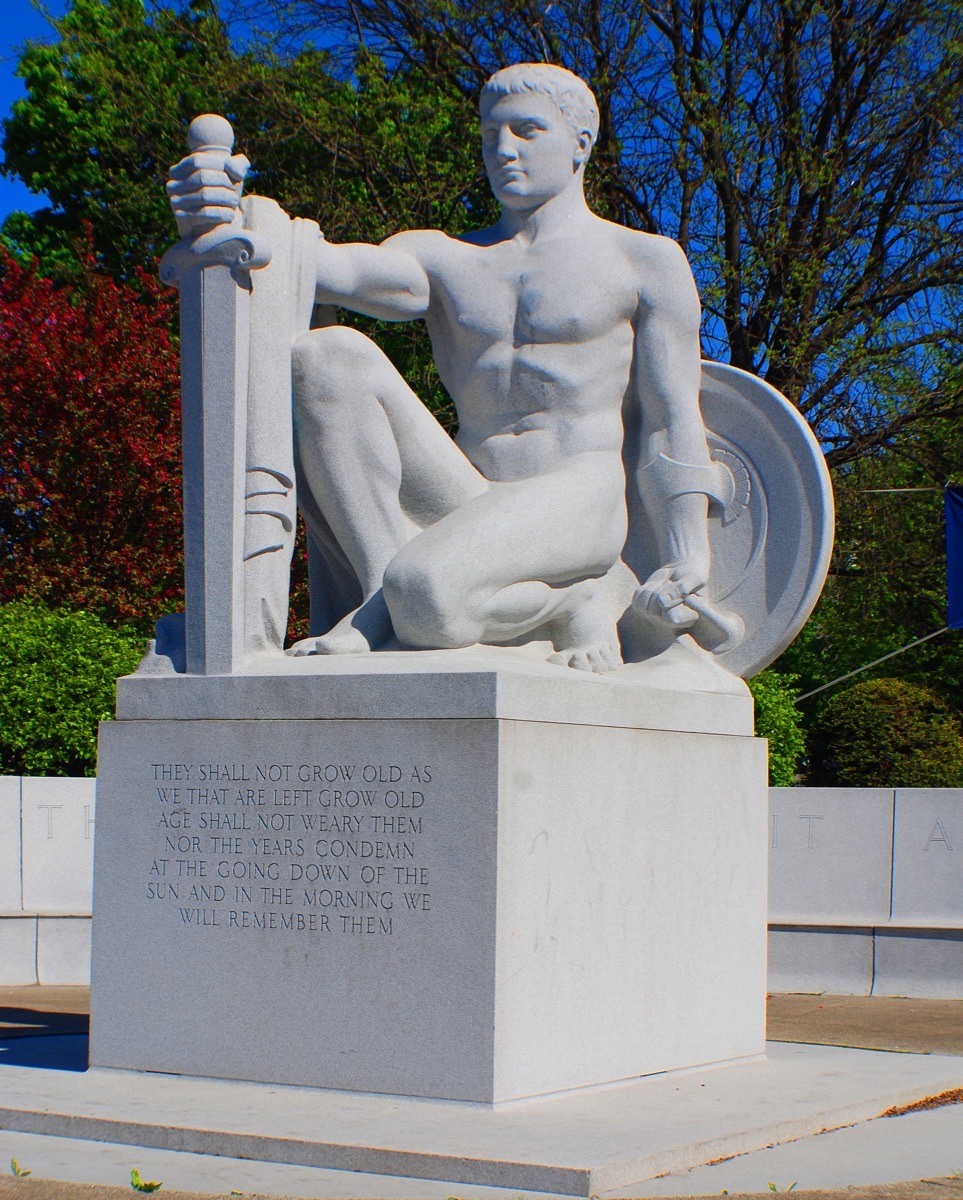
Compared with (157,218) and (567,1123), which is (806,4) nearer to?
(157,218)

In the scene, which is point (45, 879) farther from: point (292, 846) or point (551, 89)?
point (551, 89)

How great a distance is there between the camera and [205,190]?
18.4 ft

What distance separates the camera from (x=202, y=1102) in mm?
4965

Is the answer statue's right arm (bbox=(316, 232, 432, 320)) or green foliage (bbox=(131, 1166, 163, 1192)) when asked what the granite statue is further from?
green foliage (bbox=(131, 1166, 163, 1192))

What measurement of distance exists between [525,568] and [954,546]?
907 cm

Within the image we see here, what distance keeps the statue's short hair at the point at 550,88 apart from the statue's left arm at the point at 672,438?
Answer: 60 cm

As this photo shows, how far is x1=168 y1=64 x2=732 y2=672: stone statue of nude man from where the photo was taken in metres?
5.79

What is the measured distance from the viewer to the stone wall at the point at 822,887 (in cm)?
1017

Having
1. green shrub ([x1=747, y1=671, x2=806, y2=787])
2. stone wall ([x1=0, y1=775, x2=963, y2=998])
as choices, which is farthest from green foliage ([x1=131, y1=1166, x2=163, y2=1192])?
green shrub ([x1=747, y1=671, x2=806, y2=787])

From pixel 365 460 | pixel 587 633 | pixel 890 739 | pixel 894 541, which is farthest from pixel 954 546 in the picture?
pixel 365 460

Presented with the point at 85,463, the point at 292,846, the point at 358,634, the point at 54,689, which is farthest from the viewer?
the point at 85,463

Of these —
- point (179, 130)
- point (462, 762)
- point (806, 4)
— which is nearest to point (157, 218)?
point (179, 130)

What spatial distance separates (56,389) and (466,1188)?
12359 millimetres

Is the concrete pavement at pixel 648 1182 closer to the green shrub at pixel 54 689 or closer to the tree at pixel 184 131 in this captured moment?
the green shrub at pixel 54 689
